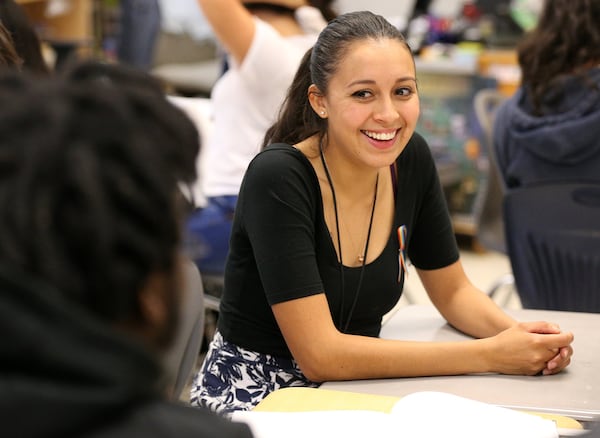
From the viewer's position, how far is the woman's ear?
1.65m

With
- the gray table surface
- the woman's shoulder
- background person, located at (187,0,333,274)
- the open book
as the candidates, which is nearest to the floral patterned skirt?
the gray table surface

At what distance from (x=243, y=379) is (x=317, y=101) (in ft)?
1.79

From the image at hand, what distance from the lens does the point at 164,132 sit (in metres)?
0.69

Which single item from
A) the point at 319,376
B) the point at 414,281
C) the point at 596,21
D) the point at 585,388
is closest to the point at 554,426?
the point at 585,388

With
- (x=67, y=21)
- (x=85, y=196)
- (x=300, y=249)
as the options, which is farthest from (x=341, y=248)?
(x=67, y=21)

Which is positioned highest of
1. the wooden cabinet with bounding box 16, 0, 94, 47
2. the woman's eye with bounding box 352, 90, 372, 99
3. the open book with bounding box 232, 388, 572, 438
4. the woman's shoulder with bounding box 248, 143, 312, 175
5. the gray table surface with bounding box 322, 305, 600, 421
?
the woman's eye with bounding box 352, 90, 372, 99

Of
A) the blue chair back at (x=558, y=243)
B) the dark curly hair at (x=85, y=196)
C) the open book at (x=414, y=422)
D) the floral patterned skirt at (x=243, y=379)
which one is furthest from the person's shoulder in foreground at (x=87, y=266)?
the blue chair back at (x=558, y=243)

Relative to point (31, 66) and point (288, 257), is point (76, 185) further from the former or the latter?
point (31, 66)

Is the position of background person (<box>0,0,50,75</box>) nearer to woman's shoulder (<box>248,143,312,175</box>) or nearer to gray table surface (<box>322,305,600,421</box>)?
woman's shoulder (<box>248,143,312,175</box>)

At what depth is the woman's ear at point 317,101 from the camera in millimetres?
1646

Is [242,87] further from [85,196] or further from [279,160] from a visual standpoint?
[85,196]

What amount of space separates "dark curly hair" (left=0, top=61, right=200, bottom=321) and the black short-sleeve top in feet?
2.65

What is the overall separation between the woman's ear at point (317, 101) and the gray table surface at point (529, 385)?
1.44 ft

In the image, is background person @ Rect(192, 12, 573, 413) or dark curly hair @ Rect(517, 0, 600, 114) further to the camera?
dark curly hair @ Rect(517, 0, 600, 114)
